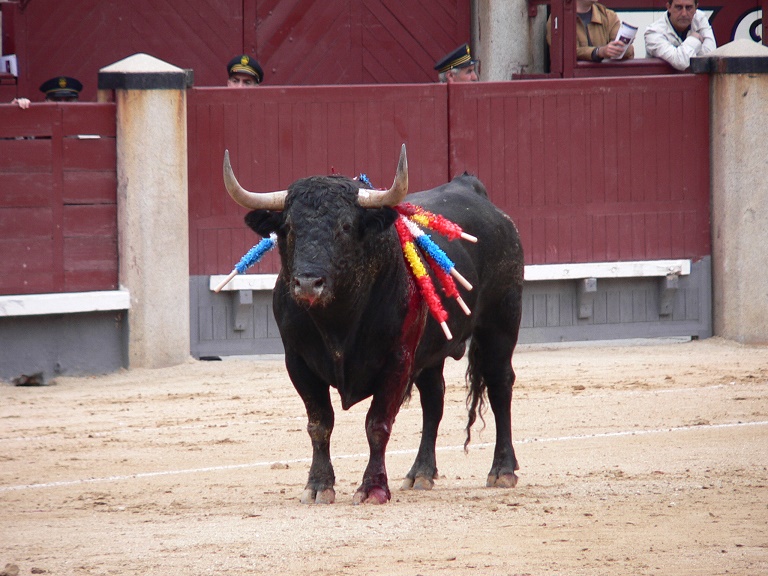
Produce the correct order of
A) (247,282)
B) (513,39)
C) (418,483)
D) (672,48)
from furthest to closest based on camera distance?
(513,39) < (672,48) < (247,282) < (418,483)

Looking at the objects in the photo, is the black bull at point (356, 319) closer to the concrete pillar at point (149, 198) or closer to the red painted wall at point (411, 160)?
the concrete pillar at point (149, 198)

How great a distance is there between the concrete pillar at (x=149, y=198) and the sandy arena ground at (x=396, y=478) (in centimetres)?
32

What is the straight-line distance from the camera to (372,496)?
5172mm

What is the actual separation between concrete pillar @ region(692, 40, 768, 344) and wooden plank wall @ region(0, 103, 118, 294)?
4.65 meters

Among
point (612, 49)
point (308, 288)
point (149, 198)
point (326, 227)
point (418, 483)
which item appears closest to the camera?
point (308, 288)

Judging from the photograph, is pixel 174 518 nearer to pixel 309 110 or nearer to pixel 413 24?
pixel 309 110

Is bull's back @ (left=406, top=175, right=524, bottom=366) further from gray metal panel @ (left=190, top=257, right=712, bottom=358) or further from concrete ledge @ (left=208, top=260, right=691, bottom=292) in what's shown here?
concrete ledge @ (left=208, top=260, right=691, bottom=292)

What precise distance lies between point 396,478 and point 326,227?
1.49 m

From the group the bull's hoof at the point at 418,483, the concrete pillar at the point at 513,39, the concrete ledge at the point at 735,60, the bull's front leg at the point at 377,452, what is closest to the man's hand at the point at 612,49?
the concrete ledge at the point at 735,60

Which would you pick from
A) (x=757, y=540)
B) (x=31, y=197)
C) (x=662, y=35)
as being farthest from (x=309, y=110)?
(x=757, y=540)

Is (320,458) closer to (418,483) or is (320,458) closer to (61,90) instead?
(418,483)

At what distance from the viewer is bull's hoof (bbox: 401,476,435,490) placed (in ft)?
18.6

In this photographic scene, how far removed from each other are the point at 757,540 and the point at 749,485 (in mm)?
1044

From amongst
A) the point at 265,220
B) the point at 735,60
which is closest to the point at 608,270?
the point at 735,60
